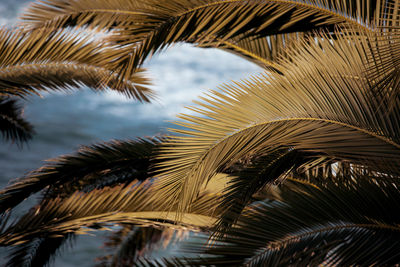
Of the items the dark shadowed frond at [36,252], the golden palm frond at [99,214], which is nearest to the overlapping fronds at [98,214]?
the golden palm frond at [99,214]

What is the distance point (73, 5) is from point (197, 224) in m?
2.43

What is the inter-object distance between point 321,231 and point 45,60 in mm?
3425

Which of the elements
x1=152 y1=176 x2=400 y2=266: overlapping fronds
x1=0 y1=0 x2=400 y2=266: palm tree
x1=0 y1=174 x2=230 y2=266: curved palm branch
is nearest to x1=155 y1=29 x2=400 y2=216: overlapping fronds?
x1=0 y1=0 x2=400 y2=266: palm tree

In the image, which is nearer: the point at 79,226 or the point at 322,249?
the point at 322,249

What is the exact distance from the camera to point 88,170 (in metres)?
4.82

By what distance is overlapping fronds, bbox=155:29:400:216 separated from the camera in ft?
8.34

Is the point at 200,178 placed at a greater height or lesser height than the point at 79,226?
greater

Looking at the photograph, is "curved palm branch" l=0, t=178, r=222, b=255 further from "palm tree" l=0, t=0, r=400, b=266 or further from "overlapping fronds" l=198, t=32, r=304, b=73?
"overlapping fronds" l=198, t=32, r=304, b=73

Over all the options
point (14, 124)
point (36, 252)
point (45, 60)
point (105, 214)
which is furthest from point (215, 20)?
point (14, 124)

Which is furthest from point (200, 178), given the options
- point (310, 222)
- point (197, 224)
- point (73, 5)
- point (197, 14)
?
point (73, 5)

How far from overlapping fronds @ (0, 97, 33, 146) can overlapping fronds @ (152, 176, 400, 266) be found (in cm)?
586

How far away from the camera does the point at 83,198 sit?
3.80 m

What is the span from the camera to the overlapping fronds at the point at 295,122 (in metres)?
2.54

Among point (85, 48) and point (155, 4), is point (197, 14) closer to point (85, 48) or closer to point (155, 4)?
point (155, 4)
